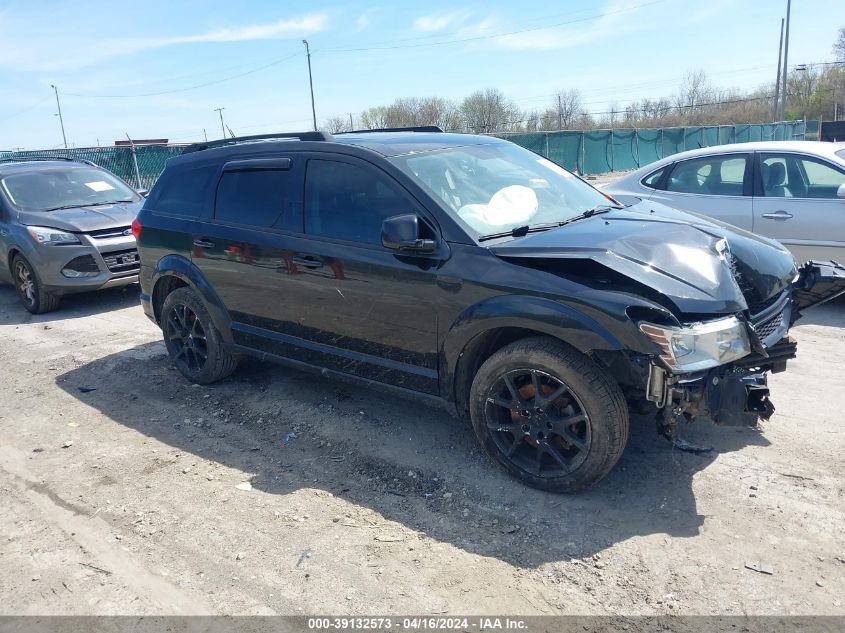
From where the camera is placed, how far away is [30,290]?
8.62m

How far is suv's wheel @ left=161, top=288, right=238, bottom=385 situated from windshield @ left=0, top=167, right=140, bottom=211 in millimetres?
4586

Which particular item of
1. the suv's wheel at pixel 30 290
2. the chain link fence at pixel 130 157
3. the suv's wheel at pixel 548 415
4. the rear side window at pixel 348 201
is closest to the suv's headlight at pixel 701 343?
the suv's wheel at pixel 548 415

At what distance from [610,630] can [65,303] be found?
28.5 feet

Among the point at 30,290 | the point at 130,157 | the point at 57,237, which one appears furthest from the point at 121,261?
the point at 130,157

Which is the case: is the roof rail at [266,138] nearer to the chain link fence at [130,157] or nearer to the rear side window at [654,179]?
the rear side window at [654,179]

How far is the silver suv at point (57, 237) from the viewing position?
27.3ft

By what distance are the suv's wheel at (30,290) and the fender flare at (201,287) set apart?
3931 mm

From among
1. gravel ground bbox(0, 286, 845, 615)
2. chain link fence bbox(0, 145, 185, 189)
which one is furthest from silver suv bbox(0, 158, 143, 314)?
chain link fence bbox(0, 145, 185, 189)

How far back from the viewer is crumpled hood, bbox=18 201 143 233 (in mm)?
8469

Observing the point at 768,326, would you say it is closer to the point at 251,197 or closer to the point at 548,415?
the point at 548,415

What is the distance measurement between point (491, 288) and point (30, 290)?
7.40 meters

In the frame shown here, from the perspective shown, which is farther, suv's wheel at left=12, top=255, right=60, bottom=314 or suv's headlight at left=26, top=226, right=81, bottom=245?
suv's wheel at left=12, top=255, right=60, bottom=314

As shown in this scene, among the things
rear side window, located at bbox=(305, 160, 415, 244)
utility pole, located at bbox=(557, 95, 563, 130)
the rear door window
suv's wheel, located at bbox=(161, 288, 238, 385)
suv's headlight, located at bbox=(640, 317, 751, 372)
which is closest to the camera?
suv's headlight, located at bbox=(640, 317, 751, 372)

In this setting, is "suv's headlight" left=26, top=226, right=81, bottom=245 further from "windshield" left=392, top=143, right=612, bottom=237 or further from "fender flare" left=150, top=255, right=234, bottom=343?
"windshield" left=392, top=143, right=612, bottom=237
